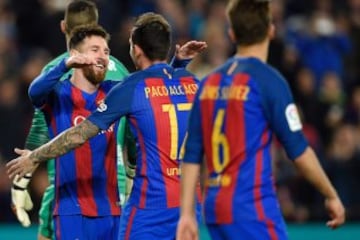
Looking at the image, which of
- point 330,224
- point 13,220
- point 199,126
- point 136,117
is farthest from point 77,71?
point 13,220

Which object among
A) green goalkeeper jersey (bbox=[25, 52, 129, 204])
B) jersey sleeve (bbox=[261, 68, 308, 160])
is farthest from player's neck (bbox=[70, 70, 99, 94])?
jersey sleeve (bbox=[261, 68, 308, 160])

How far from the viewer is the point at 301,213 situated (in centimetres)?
1350

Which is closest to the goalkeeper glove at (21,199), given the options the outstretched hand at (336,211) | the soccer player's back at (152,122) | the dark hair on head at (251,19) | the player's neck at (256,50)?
the soccer player's back at (152,122)

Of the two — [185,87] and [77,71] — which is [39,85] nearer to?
[77,71]

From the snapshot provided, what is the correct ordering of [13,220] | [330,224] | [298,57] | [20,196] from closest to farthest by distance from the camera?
[330,224]
[20,196]
[13,220]
[298,57]

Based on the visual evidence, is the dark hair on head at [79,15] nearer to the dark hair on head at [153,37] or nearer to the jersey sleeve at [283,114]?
the dark hair on head at [153,37]

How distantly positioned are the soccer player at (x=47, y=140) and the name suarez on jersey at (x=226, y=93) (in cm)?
181

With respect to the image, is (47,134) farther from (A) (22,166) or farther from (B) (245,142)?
(B) (245,142)

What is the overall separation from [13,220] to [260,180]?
706 centimetres

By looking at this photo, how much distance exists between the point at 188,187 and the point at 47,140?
7.73 ft

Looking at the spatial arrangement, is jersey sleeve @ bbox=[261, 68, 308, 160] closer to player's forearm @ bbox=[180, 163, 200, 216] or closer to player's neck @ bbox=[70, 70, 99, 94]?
player's forearm @ bbox=[180, 163, 200, 216]

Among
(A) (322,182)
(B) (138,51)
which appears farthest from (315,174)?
(B) (138,51)

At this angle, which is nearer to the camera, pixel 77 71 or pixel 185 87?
pixel 185 87

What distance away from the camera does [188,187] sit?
6.43 metres
